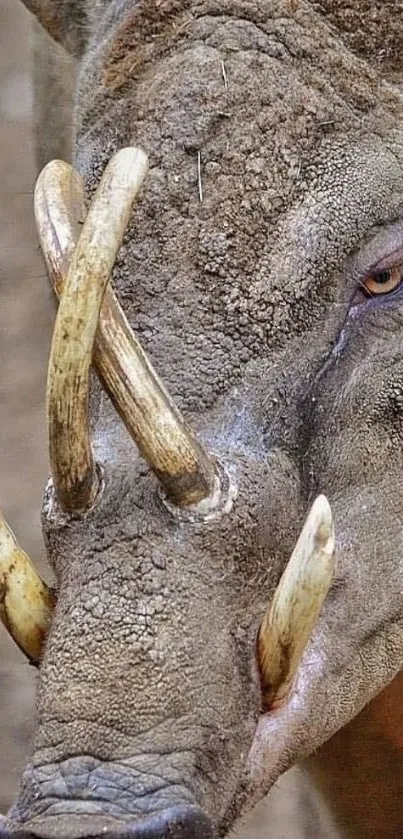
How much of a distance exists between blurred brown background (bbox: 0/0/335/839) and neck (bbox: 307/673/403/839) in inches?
16.4

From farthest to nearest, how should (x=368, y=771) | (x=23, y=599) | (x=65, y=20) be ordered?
1. (x=368, y=771)
2. (x=65, y=20)
3. (x=23, y=599)

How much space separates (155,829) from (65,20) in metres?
1.76

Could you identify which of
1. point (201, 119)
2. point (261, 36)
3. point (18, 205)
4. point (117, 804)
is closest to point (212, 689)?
point (117, 804)

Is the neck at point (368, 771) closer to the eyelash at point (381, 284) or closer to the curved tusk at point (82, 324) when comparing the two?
the eyelash at point (381, 284)

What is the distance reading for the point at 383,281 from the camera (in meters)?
2.41

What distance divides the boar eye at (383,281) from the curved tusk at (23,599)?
2.15 feet

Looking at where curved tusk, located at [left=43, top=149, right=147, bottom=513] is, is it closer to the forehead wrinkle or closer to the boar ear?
the forehead wrinkle

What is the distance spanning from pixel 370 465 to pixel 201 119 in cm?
57

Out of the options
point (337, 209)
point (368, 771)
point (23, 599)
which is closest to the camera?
point (23, 599)

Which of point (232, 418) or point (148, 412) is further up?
point (148, 412)

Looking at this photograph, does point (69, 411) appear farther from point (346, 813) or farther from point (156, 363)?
point (346, 813)

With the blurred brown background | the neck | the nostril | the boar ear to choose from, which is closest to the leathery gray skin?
the nostril

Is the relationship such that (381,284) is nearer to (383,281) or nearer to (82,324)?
(383,281)

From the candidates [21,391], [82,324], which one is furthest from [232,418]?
[21,391]
